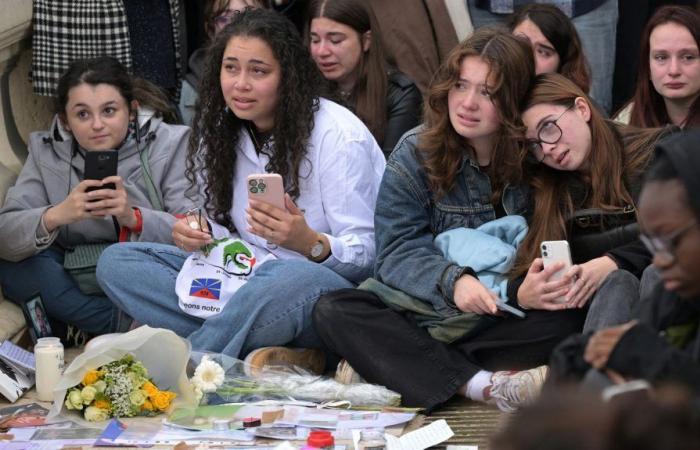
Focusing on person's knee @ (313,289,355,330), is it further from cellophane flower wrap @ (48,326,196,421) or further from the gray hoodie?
the gray hoodie

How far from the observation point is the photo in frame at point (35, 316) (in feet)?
16.4

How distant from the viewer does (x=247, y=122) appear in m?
4.86

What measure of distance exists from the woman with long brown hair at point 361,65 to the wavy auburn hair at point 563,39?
560 millimetres

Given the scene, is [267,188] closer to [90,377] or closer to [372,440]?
[90,377]

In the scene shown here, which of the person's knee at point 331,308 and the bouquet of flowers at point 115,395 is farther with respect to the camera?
the person's knee at point 331,308

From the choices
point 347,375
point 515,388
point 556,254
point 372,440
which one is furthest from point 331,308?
point 556,254

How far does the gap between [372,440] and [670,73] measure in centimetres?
189

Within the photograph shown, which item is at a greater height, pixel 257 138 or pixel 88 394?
pixel 257 138

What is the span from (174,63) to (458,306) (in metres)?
2.23

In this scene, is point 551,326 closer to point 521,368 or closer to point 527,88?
point 521,368

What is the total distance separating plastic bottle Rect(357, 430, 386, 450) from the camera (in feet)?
12.7

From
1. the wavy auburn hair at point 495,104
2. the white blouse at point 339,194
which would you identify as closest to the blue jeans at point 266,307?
the white blouse at point 339,194

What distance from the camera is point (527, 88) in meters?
4.31

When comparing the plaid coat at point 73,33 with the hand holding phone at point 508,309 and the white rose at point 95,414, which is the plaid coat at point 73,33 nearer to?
the white rose at point 95,414
